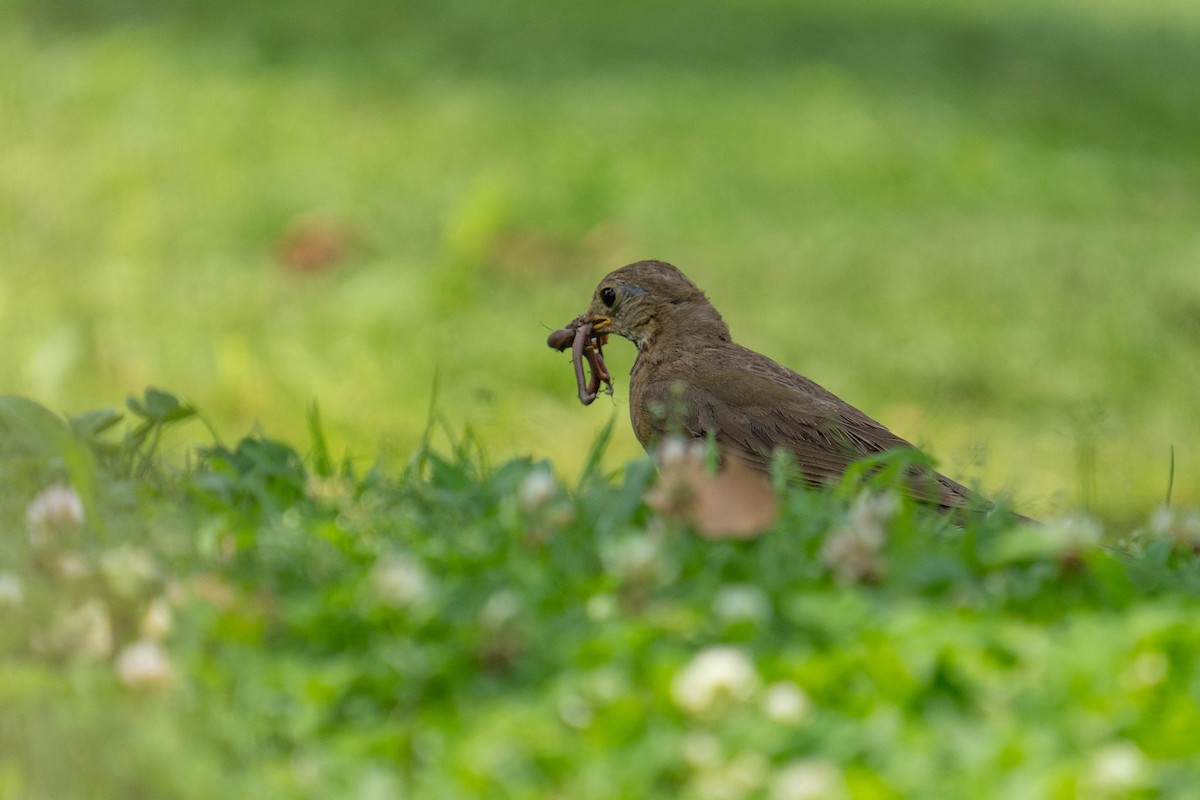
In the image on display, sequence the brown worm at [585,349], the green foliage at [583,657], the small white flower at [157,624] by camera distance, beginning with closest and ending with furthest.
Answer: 1. the green foliage at [583,657]
2. the small white flower at [157,624]
3. the brown worm at [585,349]

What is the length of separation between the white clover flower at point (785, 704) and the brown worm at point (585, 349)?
2.69 m

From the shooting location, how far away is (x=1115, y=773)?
8.41 ft

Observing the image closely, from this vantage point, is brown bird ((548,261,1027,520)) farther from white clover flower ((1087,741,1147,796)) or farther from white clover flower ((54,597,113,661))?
white clover flower ((54,597,113,661))

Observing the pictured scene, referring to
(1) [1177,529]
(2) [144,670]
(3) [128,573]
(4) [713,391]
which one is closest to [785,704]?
(2) [144,670]

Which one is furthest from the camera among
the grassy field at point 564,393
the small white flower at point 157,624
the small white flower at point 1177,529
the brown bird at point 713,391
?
the brown bird at point 713,391

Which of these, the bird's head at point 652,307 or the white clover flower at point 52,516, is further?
the bird's head at point 652,307

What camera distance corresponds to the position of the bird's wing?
4832mm

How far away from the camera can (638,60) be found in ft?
45.0

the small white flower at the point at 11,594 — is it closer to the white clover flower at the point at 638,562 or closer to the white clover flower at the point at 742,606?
the white clover flower at the point at 638,562

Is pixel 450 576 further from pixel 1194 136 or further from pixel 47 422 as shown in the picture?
pixel 1194 136

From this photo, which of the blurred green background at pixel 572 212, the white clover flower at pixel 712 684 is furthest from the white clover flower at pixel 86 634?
the blurred green background at pixel 572 212

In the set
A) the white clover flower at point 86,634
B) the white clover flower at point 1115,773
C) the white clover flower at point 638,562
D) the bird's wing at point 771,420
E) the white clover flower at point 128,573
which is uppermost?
the bird's wing at point 771,420

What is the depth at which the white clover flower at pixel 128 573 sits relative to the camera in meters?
3.15

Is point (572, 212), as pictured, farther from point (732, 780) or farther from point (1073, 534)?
point (732, 780)
